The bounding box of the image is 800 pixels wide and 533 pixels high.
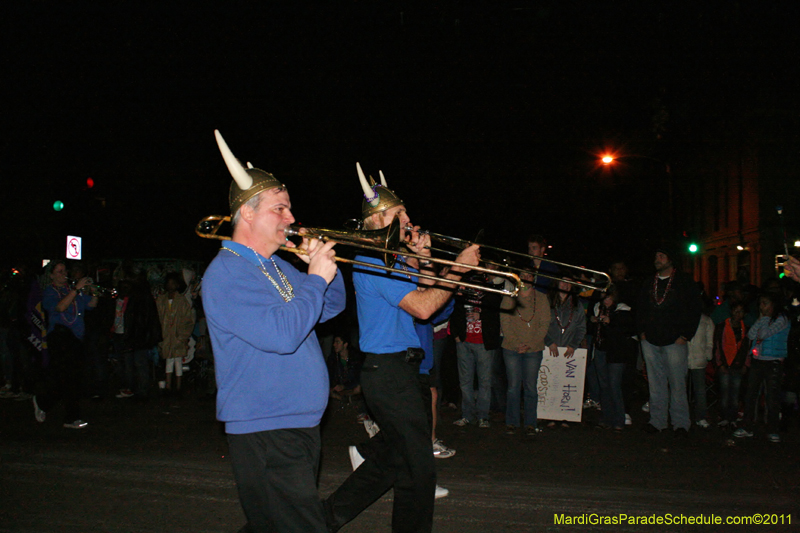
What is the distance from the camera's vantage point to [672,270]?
7.52 meters

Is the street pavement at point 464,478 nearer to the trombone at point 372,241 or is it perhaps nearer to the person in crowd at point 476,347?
the person in crowd at point 476,347

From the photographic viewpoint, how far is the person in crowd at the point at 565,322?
814 centimetres

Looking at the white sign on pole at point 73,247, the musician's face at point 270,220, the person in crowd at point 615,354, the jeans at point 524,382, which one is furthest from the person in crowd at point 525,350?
the white sign on pole at point 73,247

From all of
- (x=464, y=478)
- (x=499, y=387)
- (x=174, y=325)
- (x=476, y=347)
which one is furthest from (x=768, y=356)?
(x=174, y=325)

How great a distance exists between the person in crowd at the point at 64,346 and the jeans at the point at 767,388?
8.15 m

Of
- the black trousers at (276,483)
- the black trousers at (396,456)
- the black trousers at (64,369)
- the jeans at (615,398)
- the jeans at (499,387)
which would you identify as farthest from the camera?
the jeans at (499,387)

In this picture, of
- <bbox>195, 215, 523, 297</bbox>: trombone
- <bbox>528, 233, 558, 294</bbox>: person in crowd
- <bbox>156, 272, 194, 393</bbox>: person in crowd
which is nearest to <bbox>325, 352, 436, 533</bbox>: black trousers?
<bbox>195, 215, 523, 297</bbox>: trombone

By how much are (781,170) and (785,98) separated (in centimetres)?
335

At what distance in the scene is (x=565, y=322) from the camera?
816 cm

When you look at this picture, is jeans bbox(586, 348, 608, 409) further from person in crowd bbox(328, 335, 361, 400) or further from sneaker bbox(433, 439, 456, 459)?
person in crowd bbox(328, 335, 361, 400)

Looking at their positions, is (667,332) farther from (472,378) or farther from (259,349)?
(259,349)

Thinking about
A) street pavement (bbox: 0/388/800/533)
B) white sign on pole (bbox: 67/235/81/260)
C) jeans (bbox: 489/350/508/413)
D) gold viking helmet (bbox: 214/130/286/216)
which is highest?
white sign on pole (bbox: 67/235/81/260)

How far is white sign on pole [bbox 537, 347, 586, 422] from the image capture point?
8023mm

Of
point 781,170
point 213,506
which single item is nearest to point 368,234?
point 213,506
